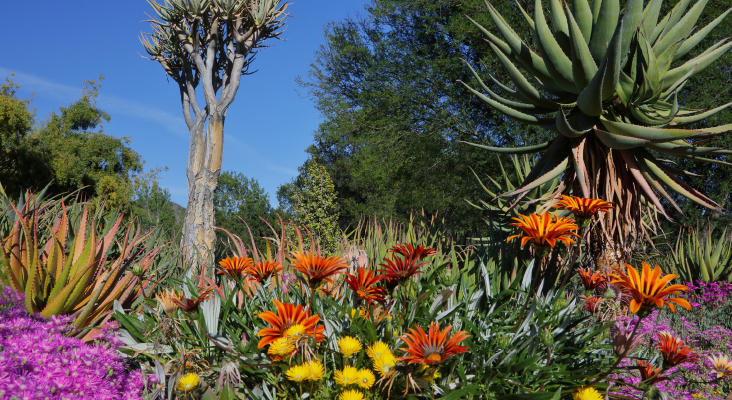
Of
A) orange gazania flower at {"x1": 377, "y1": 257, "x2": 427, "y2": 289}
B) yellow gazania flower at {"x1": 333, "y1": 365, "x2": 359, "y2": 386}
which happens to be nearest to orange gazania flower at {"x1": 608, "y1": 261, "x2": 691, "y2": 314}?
orange gazania flower at {"x1": 377, "y1": 257, "x2": 427, "y2": 289}

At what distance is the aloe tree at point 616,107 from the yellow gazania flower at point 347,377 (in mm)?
2216

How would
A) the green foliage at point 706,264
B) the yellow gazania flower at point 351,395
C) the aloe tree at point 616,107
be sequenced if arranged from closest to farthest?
1. the yellow gazania flower at point 351,395
2. the aloe tree at point 616,107
3. the green foliage at point 706,264

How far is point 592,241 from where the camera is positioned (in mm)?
3689

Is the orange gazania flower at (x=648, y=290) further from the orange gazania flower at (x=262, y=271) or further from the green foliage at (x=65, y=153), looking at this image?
the green foliage at (x=65, y=153)

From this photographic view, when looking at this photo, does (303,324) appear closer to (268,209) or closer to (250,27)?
(250,27)

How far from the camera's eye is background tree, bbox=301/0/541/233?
12336 mm

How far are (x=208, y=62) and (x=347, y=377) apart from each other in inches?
383

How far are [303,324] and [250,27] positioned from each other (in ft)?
33.2

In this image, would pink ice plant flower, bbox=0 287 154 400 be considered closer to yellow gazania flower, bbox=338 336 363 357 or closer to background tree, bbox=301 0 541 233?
yellow gazania flower, bbox=338 336 363 357

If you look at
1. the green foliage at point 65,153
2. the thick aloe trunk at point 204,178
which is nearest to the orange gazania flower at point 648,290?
the thick aloe trunk at point 204,178

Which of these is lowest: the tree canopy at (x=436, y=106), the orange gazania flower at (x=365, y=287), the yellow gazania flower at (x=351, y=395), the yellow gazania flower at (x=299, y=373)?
the yellow gazania flower at (x=351, y=395)

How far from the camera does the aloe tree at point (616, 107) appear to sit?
3346 millimetres

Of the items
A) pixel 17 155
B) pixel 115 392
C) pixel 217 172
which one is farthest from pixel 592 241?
pixel 17 155

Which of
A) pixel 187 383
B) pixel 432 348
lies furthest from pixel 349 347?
pixel 187 383
